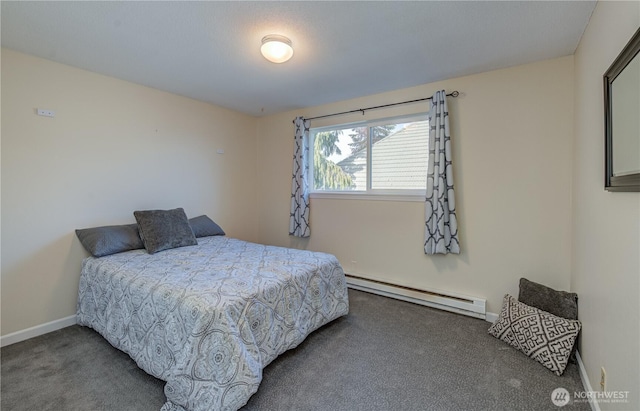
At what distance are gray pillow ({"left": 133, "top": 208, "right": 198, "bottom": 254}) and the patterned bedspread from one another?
12 centimetres

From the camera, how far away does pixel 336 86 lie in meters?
3.11

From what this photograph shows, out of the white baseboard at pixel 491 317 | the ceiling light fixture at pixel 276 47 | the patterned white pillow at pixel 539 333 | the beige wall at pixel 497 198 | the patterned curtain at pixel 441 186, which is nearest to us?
the patterned white pillow at pixel 539 333

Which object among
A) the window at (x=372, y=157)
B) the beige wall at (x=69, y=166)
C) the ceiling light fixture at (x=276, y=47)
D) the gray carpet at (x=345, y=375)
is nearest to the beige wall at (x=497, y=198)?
the window at (x=372, y=157)

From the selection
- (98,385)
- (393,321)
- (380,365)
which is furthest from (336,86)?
(98,385)

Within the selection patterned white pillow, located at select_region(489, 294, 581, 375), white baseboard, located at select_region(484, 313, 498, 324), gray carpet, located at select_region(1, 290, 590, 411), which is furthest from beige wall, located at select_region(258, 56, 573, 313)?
gray carpet, located at select_region(1, 290, 590, 411)

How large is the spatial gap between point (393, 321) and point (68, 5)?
3.44 meters

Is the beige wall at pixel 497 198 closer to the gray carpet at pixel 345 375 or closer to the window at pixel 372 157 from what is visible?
the window at pixel 372 157

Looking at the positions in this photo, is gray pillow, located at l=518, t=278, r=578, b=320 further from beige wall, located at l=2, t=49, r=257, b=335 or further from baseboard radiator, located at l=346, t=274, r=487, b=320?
beige wall, located at l=2, t=49, r=257, b=335

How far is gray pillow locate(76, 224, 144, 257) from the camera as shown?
2.53 m

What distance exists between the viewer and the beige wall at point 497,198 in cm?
240

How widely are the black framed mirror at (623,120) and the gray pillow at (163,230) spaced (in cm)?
328

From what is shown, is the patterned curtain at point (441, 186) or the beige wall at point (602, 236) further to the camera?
the patterned curtain at point (441, 186)

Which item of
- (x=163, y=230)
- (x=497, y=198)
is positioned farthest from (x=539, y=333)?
(x=163, y=230)

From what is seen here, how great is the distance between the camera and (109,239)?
2602 millimetres
